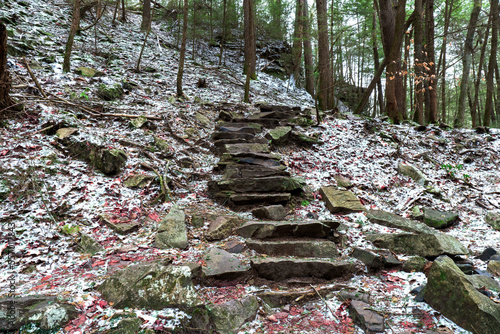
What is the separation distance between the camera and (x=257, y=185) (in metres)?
5.11

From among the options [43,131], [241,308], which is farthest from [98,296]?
[43,131]

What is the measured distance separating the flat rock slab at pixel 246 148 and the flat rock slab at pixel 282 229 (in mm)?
2652

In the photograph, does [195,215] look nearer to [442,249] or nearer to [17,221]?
[17,221]

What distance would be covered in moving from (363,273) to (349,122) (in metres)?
6.45

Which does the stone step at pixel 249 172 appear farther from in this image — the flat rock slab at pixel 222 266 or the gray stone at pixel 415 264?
the gray stone at pixel 415 264

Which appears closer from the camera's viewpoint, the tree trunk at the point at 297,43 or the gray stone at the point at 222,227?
the gray stone at the point at 222,227

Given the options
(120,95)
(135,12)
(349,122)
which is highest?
(135,12)

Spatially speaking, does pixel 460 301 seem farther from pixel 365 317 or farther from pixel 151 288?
pixel 151 288

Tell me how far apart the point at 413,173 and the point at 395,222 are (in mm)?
2396

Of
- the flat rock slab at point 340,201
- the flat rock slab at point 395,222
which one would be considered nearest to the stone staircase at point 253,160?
the flat rock slab at point 340,201

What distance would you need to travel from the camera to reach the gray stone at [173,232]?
353 cm

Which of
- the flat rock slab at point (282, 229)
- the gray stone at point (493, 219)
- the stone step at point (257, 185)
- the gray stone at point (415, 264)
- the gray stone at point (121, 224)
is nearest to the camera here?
the gray stone at point (415, 264)

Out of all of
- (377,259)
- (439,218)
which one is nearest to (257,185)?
(377,259)

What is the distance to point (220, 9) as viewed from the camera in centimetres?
1625
